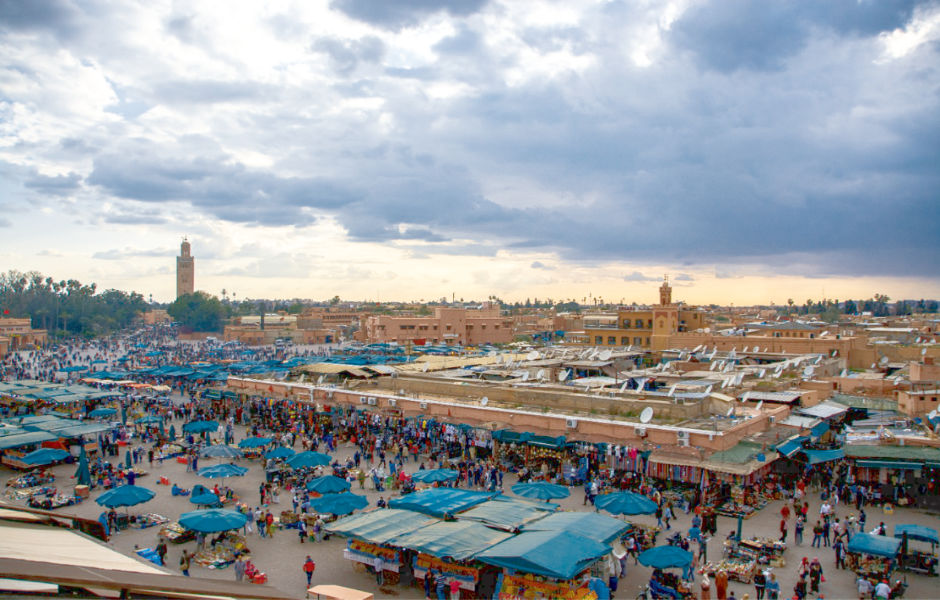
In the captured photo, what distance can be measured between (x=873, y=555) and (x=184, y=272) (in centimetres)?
18659

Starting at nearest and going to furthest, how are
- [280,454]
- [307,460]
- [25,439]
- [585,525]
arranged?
[585,525]
[307,460]
[280,454]
[25,439]

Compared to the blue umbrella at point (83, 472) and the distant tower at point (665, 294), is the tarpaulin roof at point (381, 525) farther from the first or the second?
the distant tower at point (665, 294)

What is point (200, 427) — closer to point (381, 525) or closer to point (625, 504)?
point (381, 525)

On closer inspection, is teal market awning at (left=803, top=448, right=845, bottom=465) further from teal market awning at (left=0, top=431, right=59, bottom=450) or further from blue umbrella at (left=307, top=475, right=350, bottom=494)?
teal market awning at (left=0, top=431, right=59, bottom=450)

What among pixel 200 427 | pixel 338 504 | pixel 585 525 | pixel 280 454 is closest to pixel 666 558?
pixel 585 525

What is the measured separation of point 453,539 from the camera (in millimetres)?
13125

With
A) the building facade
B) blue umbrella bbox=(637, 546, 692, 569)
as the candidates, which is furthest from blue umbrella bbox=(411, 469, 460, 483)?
the building facade

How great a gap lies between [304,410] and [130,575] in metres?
27.6

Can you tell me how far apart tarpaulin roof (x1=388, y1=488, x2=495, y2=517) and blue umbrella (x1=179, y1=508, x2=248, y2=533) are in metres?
3.61

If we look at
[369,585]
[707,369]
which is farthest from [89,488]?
[707,369]

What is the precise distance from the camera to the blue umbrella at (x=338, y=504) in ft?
52.1

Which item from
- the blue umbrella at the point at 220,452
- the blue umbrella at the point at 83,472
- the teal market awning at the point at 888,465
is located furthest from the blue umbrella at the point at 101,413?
the teal market awning at the point at 888,465

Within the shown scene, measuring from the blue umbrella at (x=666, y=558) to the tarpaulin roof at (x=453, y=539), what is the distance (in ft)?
9.30

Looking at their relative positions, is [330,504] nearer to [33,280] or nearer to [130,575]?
[130,575]
